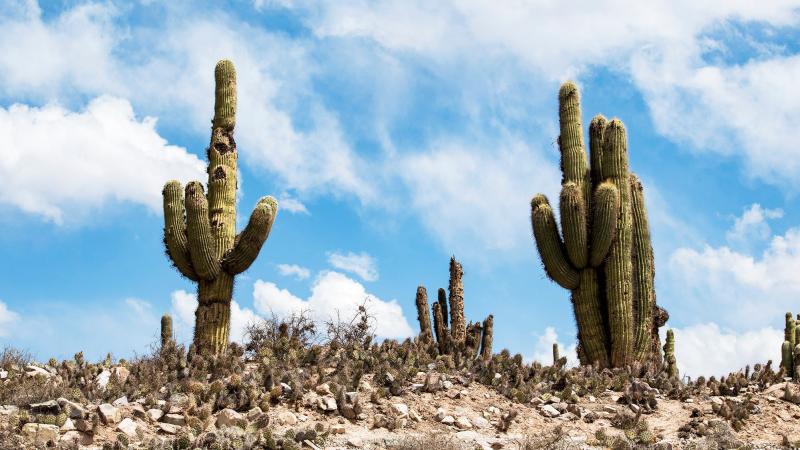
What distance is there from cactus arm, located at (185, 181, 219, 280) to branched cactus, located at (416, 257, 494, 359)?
158 inches

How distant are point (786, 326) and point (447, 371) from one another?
28.2ft

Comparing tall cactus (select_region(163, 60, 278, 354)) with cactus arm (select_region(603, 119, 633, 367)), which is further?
cactus arm (select_region(603, 119, 633, 367))

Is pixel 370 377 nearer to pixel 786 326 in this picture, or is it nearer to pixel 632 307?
pixel 632 307

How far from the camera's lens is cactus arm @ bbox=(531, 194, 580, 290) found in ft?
60.2

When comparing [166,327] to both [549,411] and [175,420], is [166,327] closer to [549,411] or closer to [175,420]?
[175,420]

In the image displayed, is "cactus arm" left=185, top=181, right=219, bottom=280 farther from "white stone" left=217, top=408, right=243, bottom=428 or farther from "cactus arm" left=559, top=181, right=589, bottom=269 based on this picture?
"cactus arm" left=559, top=181, right=589, bottom=269

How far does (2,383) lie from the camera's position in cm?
1338

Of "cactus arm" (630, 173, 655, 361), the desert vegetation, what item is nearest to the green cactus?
the desert vegetation

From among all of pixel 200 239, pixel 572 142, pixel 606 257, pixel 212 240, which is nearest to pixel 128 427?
pixel 200 239

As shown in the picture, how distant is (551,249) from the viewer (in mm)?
18344

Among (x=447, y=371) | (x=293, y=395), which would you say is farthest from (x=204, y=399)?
(x=447, y=371)

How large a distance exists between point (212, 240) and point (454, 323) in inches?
202

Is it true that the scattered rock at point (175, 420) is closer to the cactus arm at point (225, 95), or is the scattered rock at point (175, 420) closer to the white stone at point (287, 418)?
the white stone at point (287, 418)

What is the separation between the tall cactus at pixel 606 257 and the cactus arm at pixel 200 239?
6.18m
